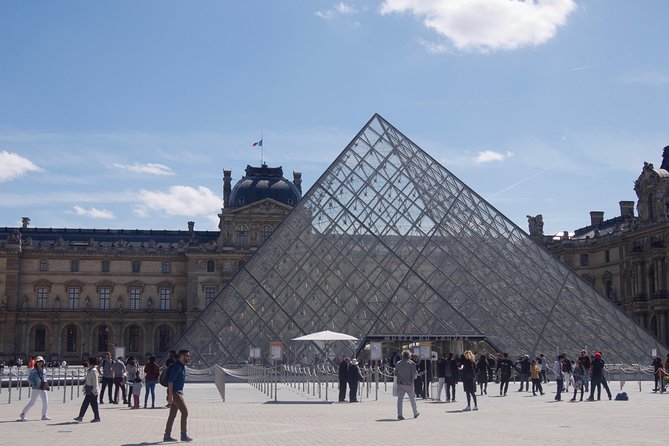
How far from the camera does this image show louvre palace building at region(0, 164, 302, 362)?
235 feet

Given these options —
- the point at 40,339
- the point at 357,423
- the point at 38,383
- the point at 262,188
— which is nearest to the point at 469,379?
the point at 357,423

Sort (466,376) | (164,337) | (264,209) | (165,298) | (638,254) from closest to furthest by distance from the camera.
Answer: (466,376) < (638,254) < (264,209) < (165,298) < (164,337)

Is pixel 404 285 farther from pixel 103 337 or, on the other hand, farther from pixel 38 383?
pixel 103 337

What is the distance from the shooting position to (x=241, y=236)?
7300 cm

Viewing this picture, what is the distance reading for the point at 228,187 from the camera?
255 feet

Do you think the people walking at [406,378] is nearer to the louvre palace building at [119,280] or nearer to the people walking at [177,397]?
the people walking at [177,397]

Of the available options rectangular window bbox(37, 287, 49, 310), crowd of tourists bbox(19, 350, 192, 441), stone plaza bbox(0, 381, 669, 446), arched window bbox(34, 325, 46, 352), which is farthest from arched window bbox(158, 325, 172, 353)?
stone plaza bbox(0, 381, 669, 446)

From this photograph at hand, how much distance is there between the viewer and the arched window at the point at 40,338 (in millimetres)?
71812

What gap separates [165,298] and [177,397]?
61436 millimetres

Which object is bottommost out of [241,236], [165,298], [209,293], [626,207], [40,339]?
[40,339]

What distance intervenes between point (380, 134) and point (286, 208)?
3485 centimetres

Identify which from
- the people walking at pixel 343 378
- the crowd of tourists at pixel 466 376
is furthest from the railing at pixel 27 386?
the crowd of tourists at pixel 466 376

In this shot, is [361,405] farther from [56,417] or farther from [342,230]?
[342,230]

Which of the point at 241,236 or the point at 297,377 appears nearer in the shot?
the point at 297,377
